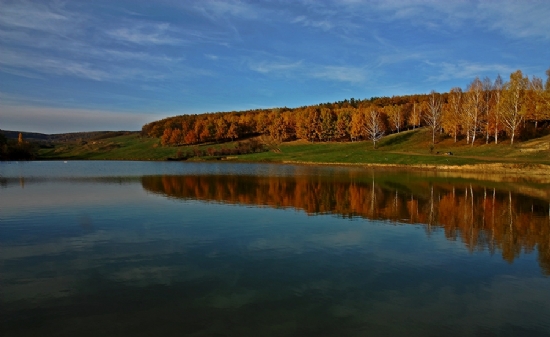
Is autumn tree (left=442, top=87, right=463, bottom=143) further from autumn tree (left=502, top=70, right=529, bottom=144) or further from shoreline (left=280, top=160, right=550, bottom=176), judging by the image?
shoreline (left=280, top=160, right=550, bottom=176)

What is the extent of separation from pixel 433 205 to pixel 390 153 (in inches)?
2400

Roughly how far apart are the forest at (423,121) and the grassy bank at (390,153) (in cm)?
470

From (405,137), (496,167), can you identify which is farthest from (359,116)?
(496,167)

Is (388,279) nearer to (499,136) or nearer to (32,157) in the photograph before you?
(499,136)

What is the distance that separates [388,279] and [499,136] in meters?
86.9

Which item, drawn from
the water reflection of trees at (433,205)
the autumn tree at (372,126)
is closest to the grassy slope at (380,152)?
the autumn tree at (372,126)

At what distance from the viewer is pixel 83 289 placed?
1222 cm

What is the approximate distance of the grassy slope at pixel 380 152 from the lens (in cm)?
6675

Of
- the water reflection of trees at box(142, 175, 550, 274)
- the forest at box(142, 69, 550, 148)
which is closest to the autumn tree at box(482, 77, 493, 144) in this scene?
the forest at box(142, 69, 550, 148)

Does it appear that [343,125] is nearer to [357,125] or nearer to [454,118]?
[357,125]

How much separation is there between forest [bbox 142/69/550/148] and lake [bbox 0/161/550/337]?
204 ft

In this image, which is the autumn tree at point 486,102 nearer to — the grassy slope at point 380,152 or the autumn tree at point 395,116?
the grassy slope at point 380,152

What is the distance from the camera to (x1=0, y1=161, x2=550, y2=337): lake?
1012 centimetres

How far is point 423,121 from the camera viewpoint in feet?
428
